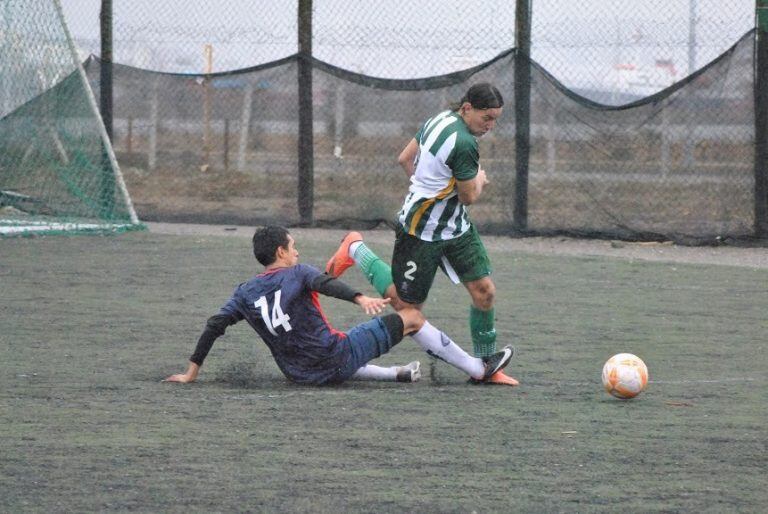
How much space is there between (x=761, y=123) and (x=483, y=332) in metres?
8.32

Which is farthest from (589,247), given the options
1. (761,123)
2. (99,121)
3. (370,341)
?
(370,341)

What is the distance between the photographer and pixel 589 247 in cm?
1477

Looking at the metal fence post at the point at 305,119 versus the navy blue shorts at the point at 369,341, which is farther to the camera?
the metal fence post at the point at 305,119

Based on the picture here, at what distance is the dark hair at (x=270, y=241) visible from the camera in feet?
22.4

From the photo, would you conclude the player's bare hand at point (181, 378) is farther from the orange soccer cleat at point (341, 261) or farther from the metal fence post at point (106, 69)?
the metal fence post at point (106, 69)

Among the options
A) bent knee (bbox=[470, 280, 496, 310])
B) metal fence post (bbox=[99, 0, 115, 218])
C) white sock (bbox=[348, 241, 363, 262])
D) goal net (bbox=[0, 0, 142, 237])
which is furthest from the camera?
metal fence post (bbox=[99, 0, 115, 218])

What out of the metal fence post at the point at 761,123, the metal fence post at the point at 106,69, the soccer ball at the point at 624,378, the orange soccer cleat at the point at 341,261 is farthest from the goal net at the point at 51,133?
the soccer ball at the point at 624,378

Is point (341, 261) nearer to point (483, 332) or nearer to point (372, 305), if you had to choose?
point (483, 332)

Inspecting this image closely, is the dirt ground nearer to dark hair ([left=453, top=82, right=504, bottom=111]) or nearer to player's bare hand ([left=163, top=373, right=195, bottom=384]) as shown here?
dark hair ([left=453, top=82, right=504, bottom=111])

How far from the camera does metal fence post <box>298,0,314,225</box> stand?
16484 mm

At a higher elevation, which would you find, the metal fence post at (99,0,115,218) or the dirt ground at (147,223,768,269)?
the metal fence post at (99,0,115,218)

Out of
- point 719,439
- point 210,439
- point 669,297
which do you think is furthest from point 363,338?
point 669,297

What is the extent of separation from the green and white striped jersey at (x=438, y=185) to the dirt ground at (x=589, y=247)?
267 inches

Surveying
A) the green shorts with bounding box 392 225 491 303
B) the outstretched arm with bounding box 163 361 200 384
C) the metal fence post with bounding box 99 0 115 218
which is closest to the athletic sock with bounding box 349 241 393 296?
the green shorts with bounding box 392 225 491 303
